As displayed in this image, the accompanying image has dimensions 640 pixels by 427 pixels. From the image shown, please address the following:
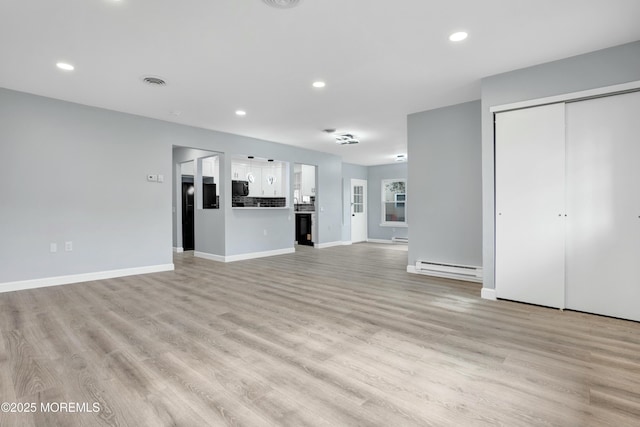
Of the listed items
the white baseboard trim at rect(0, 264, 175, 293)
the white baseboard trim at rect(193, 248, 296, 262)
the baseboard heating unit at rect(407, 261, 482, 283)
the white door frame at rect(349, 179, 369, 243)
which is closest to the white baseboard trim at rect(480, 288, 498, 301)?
the baseboard heating unit at rect(407, 261, 482, 283)

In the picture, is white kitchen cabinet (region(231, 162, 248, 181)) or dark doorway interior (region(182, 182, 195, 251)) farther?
white kitchen cabinet (region(231, 162, 248, 181))

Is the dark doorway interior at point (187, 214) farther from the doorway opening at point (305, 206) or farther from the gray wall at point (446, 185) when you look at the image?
the gray wall at point (446, 185)

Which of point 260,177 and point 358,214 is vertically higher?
point 260,177

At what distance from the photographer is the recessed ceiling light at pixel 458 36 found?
2826 millimetres

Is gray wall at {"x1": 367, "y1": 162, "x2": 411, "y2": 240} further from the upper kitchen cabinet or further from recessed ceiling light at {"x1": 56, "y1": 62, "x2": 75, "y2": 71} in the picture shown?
recessed ceiling light at {"x1": 56, "y1": 62, "x2": 75, "y2": 71}

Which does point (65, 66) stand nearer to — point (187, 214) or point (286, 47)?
point (286, 47)

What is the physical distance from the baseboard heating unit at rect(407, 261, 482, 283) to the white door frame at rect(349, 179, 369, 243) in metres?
5.18

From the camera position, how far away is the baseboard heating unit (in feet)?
15.1

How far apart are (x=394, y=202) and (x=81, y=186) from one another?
8325 mm

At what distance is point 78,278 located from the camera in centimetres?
464

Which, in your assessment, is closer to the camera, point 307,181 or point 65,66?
point 65,66

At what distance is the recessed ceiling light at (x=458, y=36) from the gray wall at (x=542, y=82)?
1.13 m

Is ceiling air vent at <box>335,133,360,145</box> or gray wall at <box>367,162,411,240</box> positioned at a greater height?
ceiling air vent at <box>335,133,360,145</box>

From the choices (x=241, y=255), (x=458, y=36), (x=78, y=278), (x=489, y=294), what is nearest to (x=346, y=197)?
(x=241, y=255)
